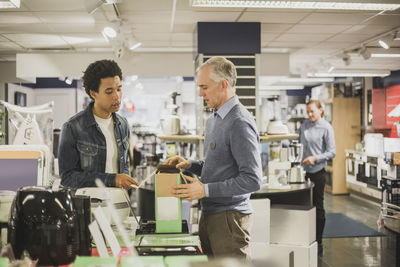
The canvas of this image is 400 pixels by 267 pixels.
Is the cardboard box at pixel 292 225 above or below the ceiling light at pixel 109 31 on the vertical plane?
below

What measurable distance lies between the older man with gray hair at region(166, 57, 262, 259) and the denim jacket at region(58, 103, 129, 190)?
412mm

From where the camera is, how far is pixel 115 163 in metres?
2.40

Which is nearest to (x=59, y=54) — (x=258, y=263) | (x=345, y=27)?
(x=345, y=27)

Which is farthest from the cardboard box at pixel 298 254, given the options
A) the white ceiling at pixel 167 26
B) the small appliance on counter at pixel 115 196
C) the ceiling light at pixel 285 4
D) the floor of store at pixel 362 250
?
the white ceiling at pixel 167 26

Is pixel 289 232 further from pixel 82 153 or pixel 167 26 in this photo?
pixel 167 26

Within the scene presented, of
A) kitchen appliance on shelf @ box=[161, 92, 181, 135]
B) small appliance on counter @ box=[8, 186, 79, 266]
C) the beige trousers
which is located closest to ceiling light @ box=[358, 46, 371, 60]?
kitchen appliance on shelf @ box=[161, 92, 181, 135]

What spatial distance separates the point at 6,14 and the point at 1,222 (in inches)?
206

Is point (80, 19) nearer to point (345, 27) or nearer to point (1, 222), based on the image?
point (345, 27)

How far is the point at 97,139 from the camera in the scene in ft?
7.55

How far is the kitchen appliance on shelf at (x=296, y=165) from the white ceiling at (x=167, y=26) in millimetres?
1977

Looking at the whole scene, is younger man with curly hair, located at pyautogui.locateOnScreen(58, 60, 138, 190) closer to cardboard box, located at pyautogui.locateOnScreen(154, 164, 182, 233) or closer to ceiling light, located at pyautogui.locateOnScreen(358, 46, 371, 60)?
cardboard box, located at pyautogui.locateOnScreen(154, 164, 182, 233)

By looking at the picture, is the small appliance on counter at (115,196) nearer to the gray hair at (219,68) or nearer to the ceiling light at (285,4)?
the gray hair at (219,68)

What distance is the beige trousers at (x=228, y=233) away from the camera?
2.22 meters

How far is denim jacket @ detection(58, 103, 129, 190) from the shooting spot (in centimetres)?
217
